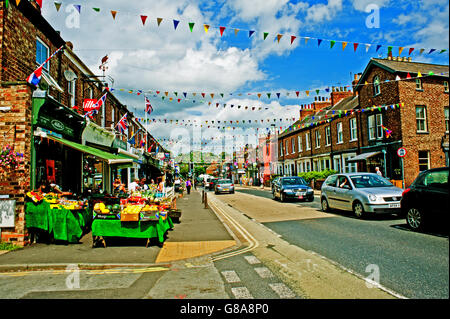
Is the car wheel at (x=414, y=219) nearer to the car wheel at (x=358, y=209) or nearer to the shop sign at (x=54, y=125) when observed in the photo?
the car wheel at (x=358, y=209)

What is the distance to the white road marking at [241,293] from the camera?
4104 millimetres

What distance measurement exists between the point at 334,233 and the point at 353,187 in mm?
3350

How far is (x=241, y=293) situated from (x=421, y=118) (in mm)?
22538

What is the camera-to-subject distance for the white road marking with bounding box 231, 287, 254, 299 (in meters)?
4.10

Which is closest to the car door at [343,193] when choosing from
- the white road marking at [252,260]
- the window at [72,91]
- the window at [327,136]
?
the white road marking at [252,260]

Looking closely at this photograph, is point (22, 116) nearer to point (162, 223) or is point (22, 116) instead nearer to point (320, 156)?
point (162, 223)

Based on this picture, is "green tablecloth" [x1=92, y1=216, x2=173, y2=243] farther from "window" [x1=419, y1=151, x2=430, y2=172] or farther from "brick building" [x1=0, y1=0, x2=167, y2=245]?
"window" [x1=419, y1=151, x2=430, y2=172]

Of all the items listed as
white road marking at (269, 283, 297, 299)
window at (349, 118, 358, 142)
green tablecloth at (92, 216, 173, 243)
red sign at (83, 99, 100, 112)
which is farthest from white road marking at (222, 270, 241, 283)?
window at (349, 118, 358, 142)

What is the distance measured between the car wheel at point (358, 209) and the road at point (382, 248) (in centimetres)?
29

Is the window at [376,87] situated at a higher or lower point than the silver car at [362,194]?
higher

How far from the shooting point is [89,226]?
10.0 meters

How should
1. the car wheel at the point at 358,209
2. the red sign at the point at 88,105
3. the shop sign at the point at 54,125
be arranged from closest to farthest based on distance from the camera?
the shop sign at the point at 54,125 → the car wheel at the point at 358,209 → the red sign at the point at 88,105

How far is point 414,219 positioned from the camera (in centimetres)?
773

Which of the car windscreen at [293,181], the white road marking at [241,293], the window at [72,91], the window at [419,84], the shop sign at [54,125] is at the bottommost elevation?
the white road marking at [241,293]
